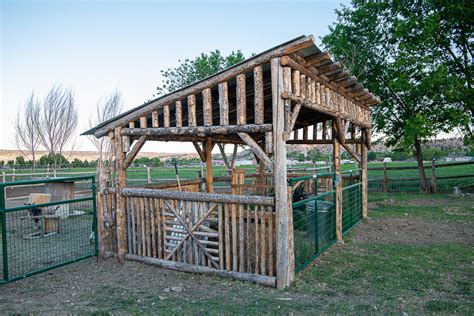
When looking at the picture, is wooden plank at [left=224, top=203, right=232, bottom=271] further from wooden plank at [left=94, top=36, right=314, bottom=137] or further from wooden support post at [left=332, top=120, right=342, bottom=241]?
wooden support post at [left=332, top=120, right=342, bottom=241]

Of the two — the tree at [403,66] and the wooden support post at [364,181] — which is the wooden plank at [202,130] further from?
the tree at [403,66]

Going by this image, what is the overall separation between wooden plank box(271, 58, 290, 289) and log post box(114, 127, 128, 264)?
125 inches

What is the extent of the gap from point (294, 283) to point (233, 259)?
1007 millimetres

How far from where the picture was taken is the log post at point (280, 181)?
202 inches

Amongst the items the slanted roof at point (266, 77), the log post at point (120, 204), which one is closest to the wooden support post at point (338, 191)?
the slanted roof at point (266, 77)

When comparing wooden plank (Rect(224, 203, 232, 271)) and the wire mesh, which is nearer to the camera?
wooden plank (Rect(224, 203, 232, 271))

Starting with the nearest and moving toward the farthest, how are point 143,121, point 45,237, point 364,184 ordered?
point 143,121 → point 45,237 → point 364,184

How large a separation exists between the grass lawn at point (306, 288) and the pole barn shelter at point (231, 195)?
0.36m

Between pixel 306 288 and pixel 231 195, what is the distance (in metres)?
1.76

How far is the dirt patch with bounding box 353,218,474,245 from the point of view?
7965mm

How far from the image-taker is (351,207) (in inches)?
368

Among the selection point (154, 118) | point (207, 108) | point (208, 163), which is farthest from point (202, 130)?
point (208, 163)

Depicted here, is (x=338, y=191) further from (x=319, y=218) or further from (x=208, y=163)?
(x=208, y=163)

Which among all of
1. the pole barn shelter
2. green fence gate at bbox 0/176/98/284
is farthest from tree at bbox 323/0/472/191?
green fence gate at bbox 0/176/98/284
